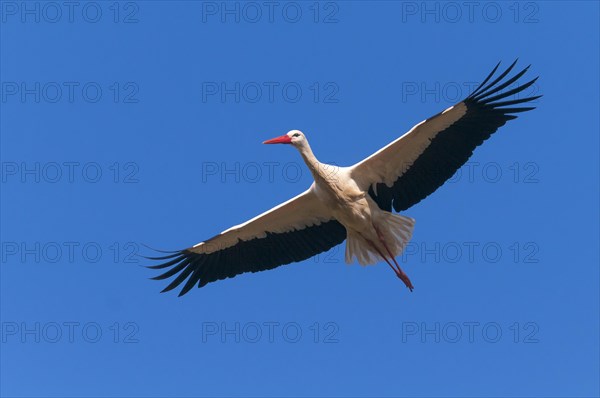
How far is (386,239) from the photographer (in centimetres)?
1343

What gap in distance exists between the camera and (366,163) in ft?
42.9

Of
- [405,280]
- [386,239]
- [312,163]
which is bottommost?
[405,280]

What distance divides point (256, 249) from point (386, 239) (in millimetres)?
1462

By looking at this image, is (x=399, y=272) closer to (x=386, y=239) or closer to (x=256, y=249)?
(x=386, y=239)

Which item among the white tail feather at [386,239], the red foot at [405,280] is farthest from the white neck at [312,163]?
the red foot at [405,280]

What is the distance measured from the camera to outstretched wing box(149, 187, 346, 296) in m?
13.8

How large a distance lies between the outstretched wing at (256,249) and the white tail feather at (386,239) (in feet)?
0.72

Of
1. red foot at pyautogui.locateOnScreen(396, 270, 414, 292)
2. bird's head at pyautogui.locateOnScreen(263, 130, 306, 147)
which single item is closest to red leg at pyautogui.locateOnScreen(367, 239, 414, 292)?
red foot at pyautogui.locateOnScreen(396, 270, 414, 292)

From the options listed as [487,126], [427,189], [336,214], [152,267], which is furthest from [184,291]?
[487,126]

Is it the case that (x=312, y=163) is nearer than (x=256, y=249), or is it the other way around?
(x=312, y=163)

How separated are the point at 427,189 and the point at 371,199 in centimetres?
60

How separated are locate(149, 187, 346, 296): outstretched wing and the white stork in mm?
11

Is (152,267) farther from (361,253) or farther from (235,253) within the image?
(361,253)

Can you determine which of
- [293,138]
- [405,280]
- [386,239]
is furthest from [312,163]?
[405,280]
